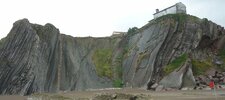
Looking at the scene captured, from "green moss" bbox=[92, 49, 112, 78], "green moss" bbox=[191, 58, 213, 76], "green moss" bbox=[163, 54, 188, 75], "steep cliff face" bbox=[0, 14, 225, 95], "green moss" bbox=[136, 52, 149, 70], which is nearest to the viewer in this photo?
"green moss" bbox=[191, 58, 213, 76]

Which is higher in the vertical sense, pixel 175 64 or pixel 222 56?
pixel 222 56

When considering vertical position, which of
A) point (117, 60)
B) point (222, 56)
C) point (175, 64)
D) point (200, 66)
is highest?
point (117, 60)

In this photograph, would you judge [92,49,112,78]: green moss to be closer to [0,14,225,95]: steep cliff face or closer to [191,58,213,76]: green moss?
[0,14,225,95]: steep cliff face

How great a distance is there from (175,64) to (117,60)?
21.2 metres

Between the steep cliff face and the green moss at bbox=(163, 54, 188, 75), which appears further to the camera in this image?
the steep cliff face

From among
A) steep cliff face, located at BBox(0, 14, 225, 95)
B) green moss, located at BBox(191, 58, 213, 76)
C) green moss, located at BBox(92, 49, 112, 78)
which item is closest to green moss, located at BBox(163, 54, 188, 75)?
steep cliff face, located at BBox(0, 14, 225, 95)

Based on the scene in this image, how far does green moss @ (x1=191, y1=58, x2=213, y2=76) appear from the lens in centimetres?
6743

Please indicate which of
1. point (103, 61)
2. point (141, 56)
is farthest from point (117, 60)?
point (141, 56)

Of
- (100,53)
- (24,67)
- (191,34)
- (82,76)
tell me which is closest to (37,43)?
(24,67)

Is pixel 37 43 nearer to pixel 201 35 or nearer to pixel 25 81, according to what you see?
pixel 25 81

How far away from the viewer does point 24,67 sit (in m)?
71.2

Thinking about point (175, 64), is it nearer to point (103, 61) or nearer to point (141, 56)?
point (141, 56)

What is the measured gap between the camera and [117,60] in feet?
285

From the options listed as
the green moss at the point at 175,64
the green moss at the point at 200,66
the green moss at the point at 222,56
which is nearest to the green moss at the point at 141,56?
the green moss at the point at 175,64
